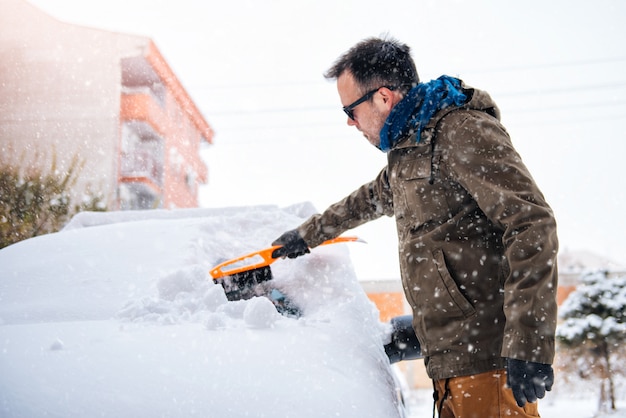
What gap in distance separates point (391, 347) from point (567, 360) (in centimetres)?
701

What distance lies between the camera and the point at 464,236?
1.36 meters

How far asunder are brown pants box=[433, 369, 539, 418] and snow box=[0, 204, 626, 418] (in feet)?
0.60

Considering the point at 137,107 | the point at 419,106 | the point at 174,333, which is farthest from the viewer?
the point at 137,107

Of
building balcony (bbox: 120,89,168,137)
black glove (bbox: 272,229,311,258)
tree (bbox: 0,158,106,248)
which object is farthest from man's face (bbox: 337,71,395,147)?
building balcony (bbox: 120,89,168,137)

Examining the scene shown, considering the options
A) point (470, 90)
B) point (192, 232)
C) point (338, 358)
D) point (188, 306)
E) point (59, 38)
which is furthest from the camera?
point (59, 38)

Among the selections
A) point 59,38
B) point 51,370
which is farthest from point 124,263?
point 59,38

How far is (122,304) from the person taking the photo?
1.61 meters

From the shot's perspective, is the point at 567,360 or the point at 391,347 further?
the point at 567,360

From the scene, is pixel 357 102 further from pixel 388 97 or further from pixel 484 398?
pixel 484 398

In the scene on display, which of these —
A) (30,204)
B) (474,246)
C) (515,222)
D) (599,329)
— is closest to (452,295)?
(474,246)

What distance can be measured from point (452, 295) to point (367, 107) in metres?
0.68

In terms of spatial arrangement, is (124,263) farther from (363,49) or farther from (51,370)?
(363,49)

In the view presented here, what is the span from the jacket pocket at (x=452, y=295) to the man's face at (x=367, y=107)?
0.48 metres

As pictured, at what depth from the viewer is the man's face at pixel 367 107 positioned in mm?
1563
